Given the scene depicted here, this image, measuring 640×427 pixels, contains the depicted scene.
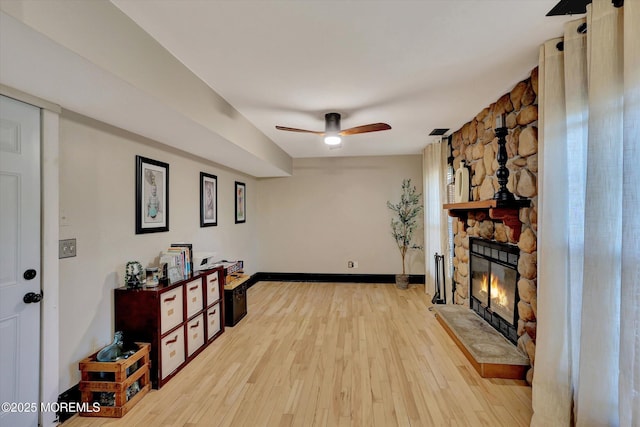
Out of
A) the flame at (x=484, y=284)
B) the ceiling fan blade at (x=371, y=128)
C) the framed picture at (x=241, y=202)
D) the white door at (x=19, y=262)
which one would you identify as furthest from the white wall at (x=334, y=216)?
the white door at (x=19, y=262)

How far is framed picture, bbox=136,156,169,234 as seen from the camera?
262 cm

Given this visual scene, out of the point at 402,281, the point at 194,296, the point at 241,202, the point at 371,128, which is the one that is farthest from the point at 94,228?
the point at 402,281

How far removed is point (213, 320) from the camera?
3.17m

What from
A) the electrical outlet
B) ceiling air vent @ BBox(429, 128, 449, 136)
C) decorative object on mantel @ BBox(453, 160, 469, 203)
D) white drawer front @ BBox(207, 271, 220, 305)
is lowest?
white drawer front @ BBox(207, 271, 220, 305)

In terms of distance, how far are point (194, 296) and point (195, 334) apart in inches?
15.2

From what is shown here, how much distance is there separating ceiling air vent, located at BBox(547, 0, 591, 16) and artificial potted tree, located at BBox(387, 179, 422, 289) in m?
3.89

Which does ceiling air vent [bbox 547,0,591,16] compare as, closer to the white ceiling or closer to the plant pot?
the white ceiling

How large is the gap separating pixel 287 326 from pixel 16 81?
3171 mm

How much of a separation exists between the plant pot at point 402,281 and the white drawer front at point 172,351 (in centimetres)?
376

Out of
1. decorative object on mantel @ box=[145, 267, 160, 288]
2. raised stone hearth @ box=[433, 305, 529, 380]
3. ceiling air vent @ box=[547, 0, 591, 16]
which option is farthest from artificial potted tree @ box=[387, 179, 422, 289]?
decorative object on mantel @ box=[145, 267, 160, 288]

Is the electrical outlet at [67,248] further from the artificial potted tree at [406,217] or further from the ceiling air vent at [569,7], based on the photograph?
the artificial potted tree at [406,217]

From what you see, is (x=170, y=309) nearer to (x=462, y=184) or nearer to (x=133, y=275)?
(x=133, y=275)

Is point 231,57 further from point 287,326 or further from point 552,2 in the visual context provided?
point 287,326

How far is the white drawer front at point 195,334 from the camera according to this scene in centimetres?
271
